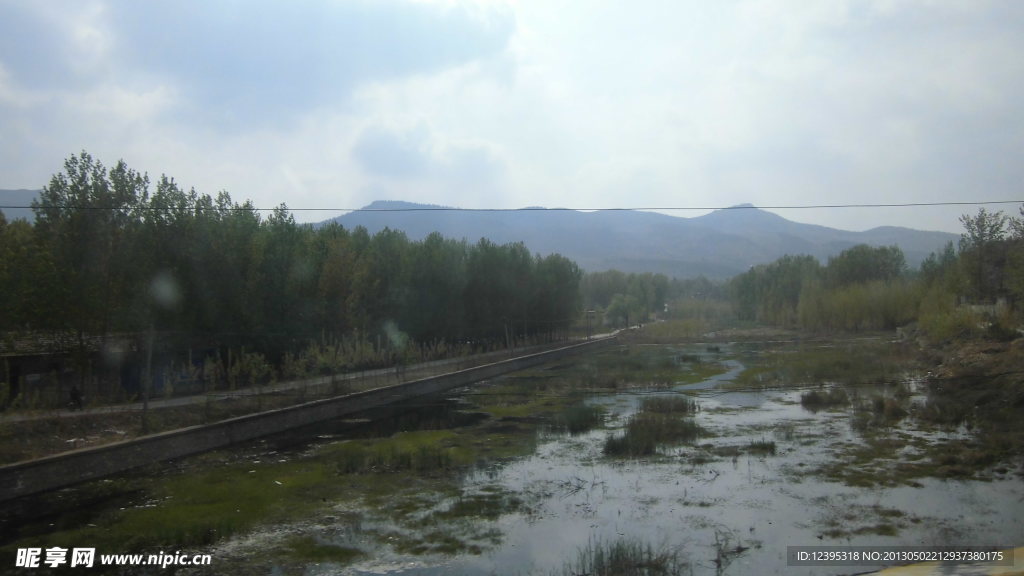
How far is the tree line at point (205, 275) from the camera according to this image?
1987 centimetres

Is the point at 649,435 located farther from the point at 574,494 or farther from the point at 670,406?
the point at 574,494

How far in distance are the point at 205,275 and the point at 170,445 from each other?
1116 cm

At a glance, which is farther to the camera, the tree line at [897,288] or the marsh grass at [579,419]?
the tree line at [897,288]

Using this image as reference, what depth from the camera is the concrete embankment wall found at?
487 inches

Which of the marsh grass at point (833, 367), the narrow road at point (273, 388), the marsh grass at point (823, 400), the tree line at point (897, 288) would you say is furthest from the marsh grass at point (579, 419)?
the tree line at point (897, 288)

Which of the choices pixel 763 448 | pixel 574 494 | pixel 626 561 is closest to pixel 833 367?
pixel 763 448

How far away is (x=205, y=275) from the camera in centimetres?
2552

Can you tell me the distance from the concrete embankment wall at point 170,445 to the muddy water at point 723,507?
680 cm

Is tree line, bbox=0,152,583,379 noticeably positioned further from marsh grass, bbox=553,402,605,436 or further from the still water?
the still water

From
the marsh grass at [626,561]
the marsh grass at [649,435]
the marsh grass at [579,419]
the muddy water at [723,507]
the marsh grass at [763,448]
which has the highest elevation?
the marsh grass at [626,561]

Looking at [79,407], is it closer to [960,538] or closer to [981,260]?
[960,538]

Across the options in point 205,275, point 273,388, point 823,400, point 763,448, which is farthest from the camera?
point 205,275

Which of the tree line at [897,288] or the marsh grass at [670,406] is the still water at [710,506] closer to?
the marsh grass at [670,406]

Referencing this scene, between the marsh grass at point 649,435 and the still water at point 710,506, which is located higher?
the still water at point 710,506
